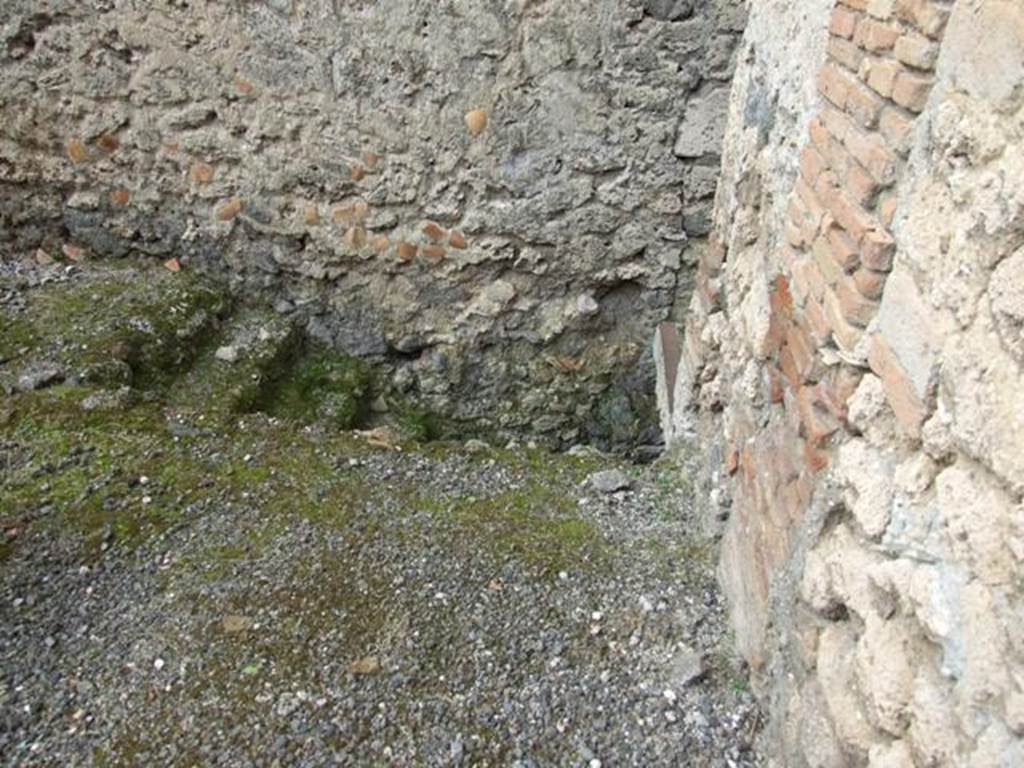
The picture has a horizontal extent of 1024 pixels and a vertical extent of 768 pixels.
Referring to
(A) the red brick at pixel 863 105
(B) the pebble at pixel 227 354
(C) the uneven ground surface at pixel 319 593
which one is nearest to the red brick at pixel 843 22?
(A) the red brick at pixel 863 105

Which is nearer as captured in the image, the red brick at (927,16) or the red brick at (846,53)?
the red brick at (927,16)

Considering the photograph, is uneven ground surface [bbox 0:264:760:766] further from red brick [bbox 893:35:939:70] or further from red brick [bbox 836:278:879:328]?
red brick [bbox 893:35:939:70]

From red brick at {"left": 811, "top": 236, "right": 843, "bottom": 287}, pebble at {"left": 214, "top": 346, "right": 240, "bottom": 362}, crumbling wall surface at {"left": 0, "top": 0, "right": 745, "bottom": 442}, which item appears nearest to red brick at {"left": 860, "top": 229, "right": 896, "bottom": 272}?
red brick at {"left": 811, "top": 236, "right": 843, "bottom": 287}

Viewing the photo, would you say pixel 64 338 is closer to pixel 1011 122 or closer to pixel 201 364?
pixel 201 364

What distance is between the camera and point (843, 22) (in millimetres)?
1713

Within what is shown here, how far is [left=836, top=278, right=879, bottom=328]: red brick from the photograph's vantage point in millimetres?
1505

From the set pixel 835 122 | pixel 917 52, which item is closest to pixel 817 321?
pixel 835 122

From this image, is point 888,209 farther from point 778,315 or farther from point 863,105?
point 778,315

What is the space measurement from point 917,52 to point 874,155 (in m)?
0.19

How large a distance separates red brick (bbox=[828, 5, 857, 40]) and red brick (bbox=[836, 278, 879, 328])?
20.5 inches

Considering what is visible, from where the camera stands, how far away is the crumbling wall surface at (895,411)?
1.06 metres

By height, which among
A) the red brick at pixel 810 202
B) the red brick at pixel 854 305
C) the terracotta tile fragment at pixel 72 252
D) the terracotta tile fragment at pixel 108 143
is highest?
the red brick at pixel 810 202

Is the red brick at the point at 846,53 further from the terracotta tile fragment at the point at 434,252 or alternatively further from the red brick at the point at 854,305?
the terracotta tile fragment at the point at 434,252

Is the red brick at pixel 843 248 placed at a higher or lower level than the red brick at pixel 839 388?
higher
